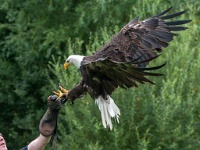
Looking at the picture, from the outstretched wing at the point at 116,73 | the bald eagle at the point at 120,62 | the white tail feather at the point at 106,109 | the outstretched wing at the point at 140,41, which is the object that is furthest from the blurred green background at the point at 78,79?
the outstretched wing at the point at 116,73

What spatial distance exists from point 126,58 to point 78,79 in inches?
135

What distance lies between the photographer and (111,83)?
535cm

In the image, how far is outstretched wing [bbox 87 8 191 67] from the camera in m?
5.64

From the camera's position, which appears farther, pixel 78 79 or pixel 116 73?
pixel 78 79

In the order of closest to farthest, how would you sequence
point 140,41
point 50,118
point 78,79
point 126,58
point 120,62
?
point 50,118 → point 120,62 → point 126,58 → point 140,41 → point 78,79

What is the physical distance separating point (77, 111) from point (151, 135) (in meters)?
1.04

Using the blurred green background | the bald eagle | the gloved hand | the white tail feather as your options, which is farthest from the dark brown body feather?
the blurred green background

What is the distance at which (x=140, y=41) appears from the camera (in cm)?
601

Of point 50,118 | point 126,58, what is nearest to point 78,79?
point 126,58

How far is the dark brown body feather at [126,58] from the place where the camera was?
16.3 feet

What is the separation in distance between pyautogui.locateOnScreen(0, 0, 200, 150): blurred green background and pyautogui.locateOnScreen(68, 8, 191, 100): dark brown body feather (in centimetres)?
216

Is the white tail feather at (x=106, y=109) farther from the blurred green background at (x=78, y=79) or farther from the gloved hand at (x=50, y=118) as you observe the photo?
the blurred green background at (x=78, y=79)

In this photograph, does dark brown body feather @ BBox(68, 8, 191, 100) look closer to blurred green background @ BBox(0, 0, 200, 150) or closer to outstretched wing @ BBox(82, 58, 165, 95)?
outstretched wing @ BBox(82, 58, 165, 95)

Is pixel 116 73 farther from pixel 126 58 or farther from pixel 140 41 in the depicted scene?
pixel 140 41
